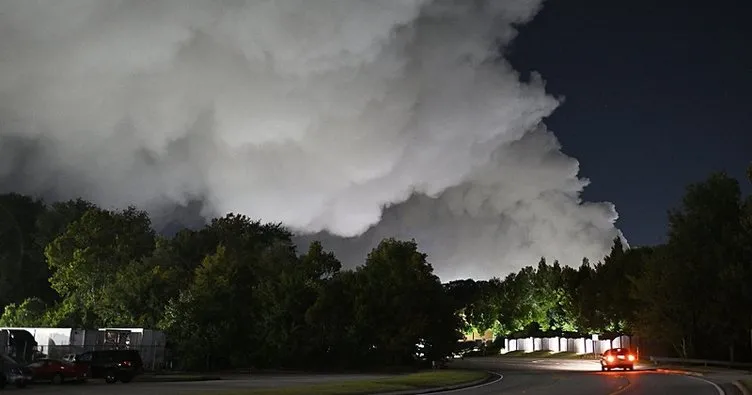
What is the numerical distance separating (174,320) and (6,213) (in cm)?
6143

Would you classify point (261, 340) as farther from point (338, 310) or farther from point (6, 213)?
point (6, 213)

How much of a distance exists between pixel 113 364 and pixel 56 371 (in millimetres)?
3319

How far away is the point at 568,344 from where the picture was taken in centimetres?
9294

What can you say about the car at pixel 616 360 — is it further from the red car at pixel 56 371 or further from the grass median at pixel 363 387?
the red car at pixel 56 371

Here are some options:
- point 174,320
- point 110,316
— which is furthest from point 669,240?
point 110,316

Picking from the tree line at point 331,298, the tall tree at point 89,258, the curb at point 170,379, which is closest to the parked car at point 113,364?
the curb at point 170,379

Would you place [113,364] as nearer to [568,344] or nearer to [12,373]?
[12,373]

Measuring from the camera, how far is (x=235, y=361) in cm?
5716

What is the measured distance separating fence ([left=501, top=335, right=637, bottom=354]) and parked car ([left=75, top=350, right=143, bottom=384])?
5061cm

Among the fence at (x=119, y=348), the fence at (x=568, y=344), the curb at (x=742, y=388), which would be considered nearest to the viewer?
A: the curb at (x=742, y=388)

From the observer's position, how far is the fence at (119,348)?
2085 inches

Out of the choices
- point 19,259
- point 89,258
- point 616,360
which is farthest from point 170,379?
point 19,259

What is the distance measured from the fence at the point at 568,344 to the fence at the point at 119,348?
45365 millimetres

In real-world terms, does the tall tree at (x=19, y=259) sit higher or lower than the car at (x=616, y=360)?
higher
